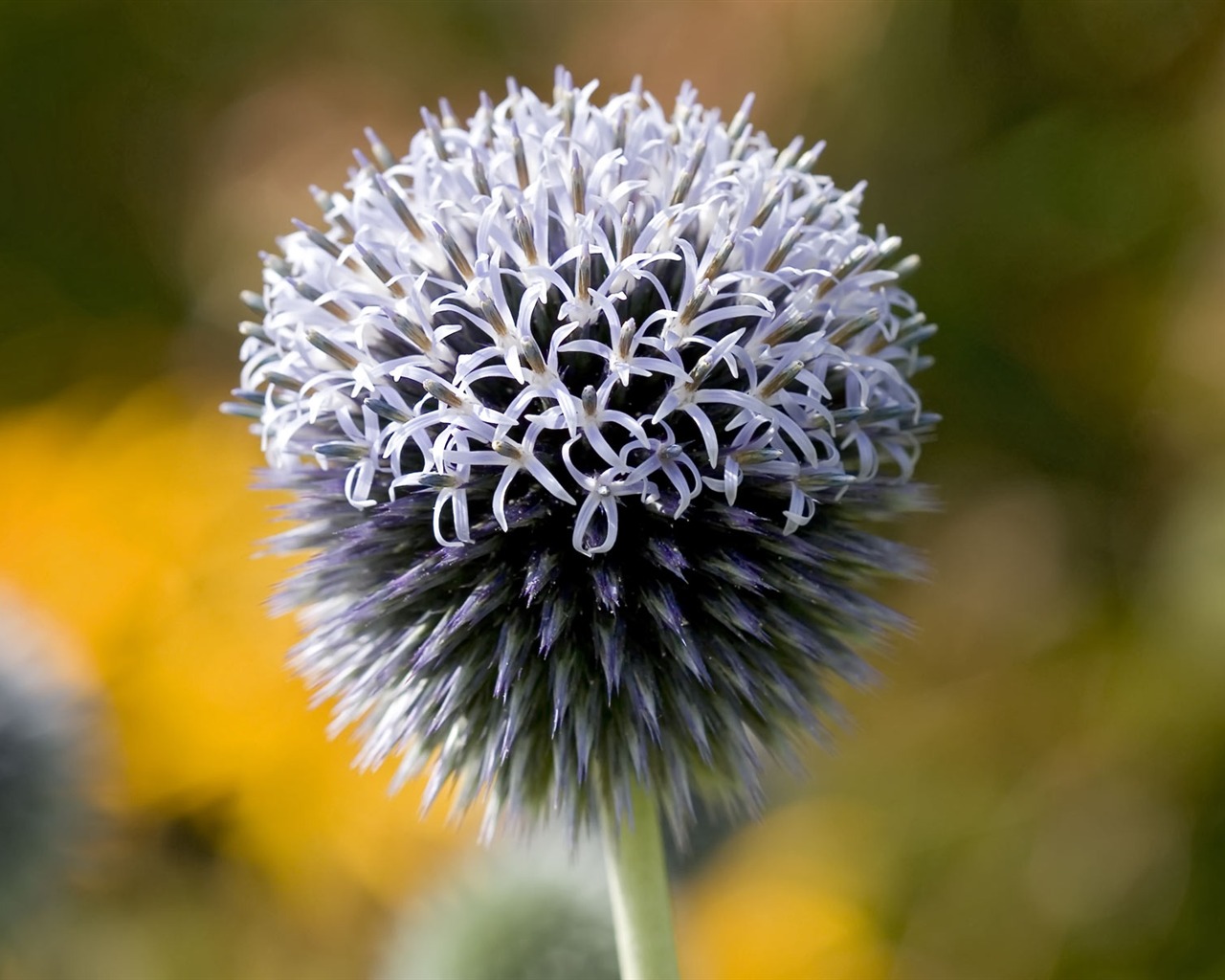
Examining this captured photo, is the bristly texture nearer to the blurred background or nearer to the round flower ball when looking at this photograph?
the round flower ball

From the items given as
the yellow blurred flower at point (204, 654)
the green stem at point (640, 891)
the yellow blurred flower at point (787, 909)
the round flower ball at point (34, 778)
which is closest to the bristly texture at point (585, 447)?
the green stem at point (640, 891)

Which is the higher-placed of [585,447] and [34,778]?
[585,447]

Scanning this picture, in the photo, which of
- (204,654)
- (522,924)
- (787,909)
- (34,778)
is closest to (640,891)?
(522,924)

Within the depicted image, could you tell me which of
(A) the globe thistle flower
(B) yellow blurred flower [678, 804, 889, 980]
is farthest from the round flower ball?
(B) yellow blurred flower [678, 804, 889, 980]

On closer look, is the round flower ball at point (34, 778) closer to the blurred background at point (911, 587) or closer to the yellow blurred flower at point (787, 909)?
the blurred background at point (911, 587)

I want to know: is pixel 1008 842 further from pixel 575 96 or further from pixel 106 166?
pixel 106 166

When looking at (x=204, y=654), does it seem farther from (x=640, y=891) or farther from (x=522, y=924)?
(x=640, y=891)

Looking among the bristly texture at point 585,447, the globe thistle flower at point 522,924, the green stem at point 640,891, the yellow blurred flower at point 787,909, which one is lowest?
the yellow blurred flower at point 787,909
